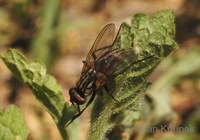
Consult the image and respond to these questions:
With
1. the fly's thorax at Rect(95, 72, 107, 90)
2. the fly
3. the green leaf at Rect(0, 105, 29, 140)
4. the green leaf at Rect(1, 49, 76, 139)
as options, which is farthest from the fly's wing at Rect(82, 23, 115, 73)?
the green leaf at Rect(0, 105, 29, 140)

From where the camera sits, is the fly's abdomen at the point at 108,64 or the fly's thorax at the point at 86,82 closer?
the fly's abdomen at the point at 108,64

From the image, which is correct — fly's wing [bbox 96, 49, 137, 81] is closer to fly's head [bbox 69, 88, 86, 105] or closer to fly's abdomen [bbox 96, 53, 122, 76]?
fly's abdomen [bbox 96, 53, 122, 76]

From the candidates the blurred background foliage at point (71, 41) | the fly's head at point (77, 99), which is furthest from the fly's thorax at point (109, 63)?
the blurred background foliage at point (71, 41)

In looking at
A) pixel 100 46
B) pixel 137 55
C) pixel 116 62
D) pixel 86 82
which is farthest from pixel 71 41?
pixel 137 55

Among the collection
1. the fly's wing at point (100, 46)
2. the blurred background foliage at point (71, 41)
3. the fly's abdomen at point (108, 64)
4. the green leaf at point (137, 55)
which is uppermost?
the blurred background foliage at point (71, 41)

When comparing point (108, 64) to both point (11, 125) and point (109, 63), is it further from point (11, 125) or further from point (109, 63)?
point (11, 125)

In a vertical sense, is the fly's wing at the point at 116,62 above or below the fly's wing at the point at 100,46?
below

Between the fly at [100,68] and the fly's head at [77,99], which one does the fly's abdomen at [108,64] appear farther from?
the fly's head at [77,99]
